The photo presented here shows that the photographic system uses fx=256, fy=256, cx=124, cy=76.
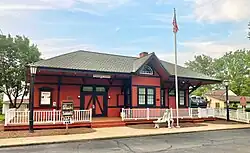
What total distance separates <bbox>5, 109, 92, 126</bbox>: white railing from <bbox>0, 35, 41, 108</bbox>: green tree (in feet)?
36.7

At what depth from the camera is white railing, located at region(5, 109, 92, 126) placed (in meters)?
13.8

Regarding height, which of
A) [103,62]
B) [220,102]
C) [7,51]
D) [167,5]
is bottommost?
[220,102]

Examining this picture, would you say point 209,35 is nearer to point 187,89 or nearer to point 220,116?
point 187,89

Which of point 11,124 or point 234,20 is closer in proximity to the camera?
point 11,124

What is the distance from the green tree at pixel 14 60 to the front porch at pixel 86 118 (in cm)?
1144

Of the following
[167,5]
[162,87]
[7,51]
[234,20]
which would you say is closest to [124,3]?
[167,5]

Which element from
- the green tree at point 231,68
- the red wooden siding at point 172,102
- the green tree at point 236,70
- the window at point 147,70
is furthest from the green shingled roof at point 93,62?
the green tree at point 236,70

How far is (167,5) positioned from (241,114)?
10.7 meters

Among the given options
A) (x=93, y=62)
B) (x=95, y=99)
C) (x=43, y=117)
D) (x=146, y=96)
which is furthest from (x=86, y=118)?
(x=146, y=96)

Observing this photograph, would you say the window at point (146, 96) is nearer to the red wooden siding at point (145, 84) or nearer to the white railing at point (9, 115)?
the red wooden siding at point (145, 84)

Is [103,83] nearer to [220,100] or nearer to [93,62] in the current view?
[93,62]

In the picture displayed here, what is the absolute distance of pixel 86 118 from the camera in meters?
15.8

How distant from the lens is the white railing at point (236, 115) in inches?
792

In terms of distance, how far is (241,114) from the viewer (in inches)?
808
